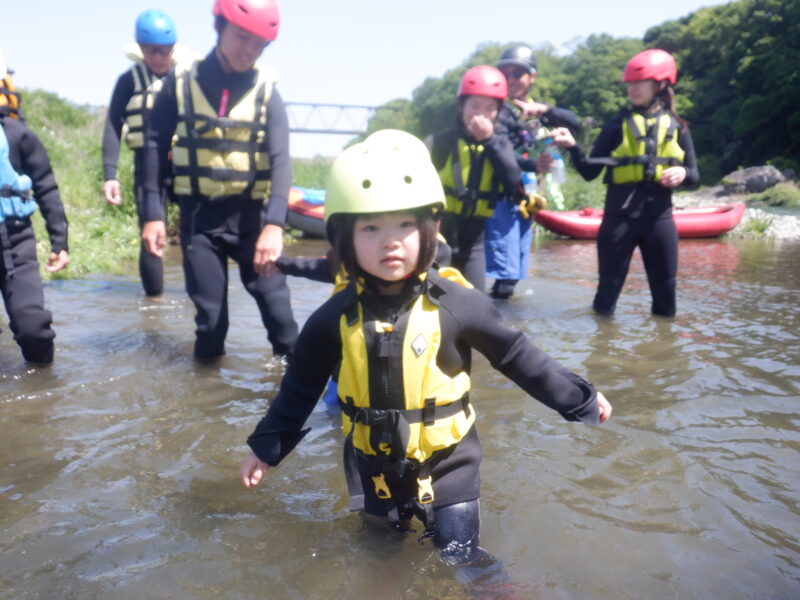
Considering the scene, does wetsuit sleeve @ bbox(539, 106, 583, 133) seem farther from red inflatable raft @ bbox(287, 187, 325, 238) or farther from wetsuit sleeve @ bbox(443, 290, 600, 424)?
red inflatable raft @ bbox(287, 187, 325, 238)

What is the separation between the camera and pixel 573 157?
5668 millimetres

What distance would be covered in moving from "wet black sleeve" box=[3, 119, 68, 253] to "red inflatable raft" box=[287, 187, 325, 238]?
327 inches

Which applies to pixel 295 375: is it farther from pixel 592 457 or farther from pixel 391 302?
pixel 592 457

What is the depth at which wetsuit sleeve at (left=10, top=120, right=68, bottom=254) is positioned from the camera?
14.5ft

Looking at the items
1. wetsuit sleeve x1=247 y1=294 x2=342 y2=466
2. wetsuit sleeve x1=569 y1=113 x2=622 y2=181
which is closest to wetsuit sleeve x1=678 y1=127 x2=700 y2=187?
wetsuit sleeve x1=569 y1=113 x2=622 y2=181

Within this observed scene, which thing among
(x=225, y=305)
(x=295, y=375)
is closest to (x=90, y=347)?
(x=225, y=305)

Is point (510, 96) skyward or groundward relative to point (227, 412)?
skyward

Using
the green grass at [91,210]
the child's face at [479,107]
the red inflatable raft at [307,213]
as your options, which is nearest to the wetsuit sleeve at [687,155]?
the child's face at [479,107]

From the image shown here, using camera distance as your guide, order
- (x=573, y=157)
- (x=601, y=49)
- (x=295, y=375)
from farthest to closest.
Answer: (x=601, y=49) < (x=573, y=157) < (x=295, y=375)

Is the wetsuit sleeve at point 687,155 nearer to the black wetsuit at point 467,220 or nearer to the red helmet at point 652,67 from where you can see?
the red helmet at point 652,67

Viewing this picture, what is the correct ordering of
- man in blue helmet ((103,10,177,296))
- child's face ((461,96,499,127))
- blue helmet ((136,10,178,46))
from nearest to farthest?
1. child's face ((461,96,499,127))
2. blue helmet ((136,10,178,46))
3. man in blue helmet ((103,10,177,296))

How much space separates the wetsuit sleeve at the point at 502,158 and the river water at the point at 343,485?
1.25 meters

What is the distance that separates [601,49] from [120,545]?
52.4 m

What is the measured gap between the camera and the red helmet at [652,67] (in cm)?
545
